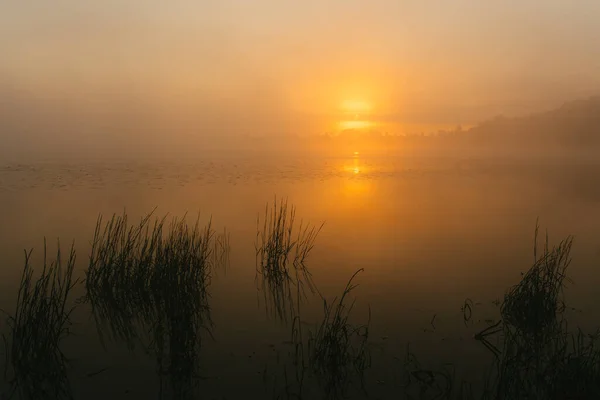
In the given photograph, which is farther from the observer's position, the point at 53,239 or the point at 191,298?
the point at 53,239

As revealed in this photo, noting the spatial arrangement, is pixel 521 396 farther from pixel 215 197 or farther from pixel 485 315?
pixel 215 197

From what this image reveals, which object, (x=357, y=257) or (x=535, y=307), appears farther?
(x=357, y=257)

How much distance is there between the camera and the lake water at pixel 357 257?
6691 millimetres


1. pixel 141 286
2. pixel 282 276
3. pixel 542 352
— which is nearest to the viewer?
pixel 542 352

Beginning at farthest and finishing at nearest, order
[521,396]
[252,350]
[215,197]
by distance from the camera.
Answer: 1. [215,197]
2. [252,350]
3. [521,396]

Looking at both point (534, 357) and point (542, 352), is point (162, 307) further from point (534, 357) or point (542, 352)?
point (542, 352)

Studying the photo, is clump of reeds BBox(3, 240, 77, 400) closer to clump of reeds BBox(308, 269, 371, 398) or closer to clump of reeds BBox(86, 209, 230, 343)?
clump of reeds BBox(86, 209, 230, 343)

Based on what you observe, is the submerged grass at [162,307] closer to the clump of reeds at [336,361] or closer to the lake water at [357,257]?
the lake water at [357,257]

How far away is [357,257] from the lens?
46.3 feet

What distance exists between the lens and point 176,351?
6680 millimetres

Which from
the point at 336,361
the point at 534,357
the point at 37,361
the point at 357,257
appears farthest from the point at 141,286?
the point at 534,357

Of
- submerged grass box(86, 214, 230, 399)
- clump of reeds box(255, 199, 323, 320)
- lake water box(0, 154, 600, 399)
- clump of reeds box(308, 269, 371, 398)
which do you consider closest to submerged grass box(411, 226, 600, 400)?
lake water box(0, 154, 600, 399)

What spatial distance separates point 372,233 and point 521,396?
499 inches

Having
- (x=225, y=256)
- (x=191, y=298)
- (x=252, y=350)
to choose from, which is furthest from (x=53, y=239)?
(x=252, y=350)
